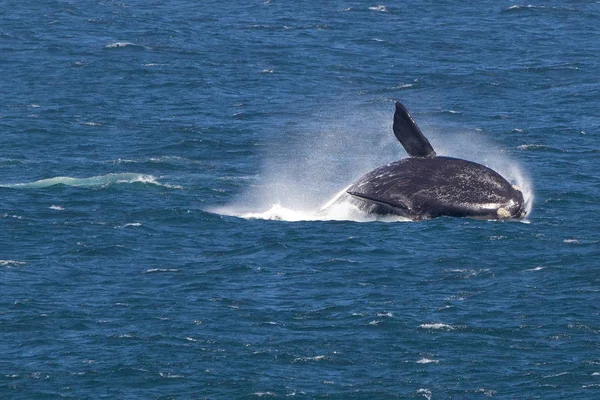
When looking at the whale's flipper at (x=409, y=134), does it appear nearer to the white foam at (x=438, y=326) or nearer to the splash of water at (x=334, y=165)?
the splash of water at (x=334, y=165)

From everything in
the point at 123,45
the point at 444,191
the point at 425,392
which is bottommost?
the point at 123,45

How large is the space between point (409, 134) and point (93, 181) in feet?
79.3

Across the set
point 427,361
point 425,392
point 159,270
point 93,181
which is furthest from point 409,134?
point 93,181

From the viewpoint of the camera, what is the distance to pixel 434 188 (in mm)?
61250

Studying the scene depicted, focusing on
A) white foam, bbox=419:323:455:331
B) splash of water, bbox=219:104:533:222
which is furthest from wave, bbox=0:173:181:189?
white foam, bbox=419:323:455:331

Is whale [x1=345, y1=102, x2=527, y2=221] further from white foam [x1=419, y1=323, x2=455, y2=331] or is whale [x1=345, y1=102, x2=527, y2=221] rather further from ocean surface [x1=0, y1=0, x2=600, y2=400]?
white foam [x1=419, y1=323, x2=455, y2=331]

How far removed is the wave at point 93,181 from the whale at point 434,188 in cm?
1961

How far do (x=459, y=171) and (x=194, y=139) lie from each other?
33.6m

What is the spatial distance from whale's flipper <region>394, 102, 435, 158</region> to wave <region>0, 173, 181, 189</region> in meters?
19.7

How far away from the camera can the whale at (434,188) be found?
6103cm

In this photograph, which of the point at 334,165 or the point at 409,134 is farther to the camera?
the point at 334,165

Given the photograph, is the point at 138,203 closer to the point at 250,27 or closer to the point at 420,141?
the point at 420,141

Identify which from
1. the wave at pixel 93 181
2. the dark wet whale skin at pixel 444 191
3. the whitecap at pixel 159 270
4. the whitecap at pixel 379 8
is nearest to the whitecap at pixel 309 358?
the dark wet whale skin at pixel 444 191

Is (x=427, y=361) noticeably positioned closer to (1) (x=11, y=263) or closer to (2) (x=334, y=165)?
(1) (x=11, y=263)
